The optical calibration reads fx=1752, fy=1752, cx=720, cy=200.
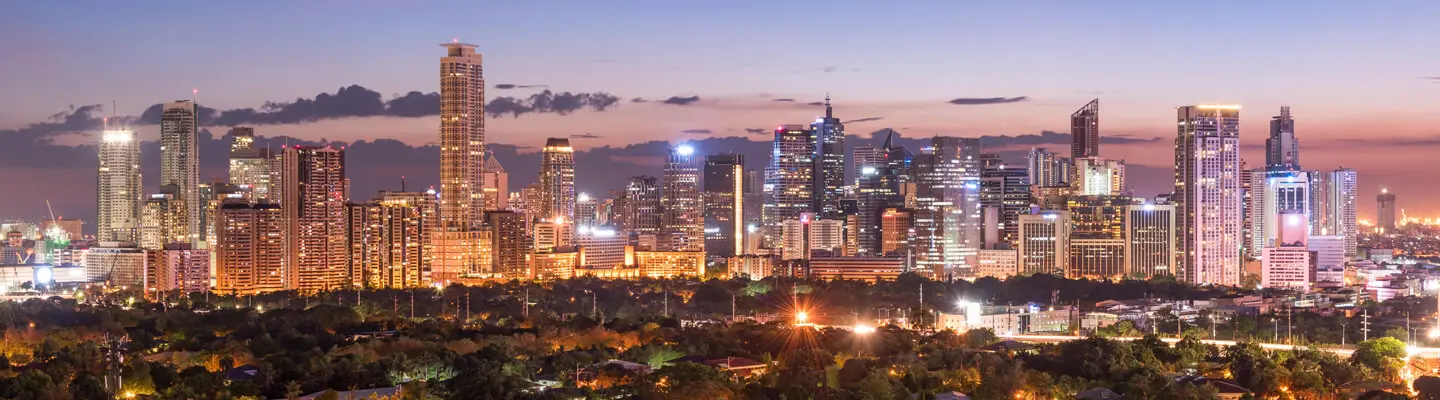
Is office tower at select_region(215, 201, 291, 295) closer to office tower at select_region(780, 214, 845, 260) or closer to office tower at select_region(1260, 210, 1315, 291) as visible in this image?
office tower at select_region(780, 214, 845, 260)

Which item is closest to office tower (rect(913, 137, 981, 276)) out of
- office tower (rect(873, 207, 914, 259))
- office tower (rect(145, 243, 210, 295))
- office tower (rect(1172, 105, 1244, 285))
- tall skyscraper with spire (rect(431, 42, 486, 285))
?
office tower (rect(873, 207, 914, 259))

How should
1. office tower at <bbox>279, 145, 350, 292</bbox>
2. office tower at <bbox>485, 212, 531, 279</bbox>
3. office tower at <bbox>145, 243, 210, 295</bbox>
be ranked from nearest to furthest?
1. office tower at <bbox>145, 243, 210, 295</bbox>
2. office tower at <bbox>279, 145, 350, 292</bbox>
3. office tower at <bbox>485, 212, 531, 279</bbox>

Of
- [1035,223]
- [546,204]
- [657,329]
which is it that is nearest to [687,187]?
[546,204]

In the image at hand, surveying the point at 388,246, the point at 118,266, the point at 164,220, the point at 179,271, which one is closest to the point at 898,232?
the point at 388,246

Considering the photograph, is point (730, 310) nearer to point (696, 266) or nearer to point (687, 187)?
point (696, 266)

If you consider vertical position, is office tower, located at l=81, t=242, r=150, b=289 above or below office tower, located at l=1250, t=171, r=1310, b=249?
below

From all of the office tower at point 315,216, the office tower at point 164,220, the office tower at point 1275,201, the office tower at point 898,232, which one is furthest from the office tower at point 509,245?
the office tower at point 1275,201

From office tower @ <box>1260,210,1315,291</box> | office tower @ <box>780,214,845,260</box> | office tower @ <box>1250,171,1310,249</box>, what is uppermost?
office tower @ <box>1250,171,1310,249</box>
